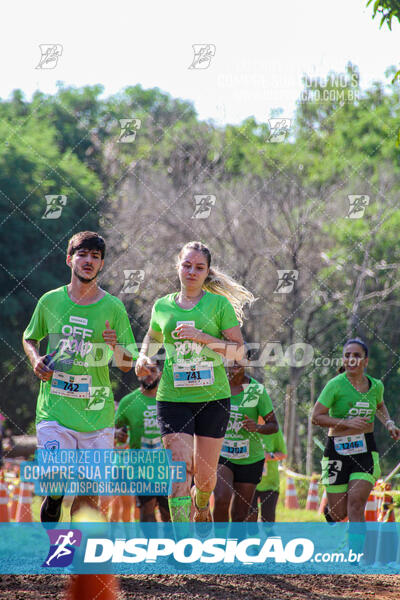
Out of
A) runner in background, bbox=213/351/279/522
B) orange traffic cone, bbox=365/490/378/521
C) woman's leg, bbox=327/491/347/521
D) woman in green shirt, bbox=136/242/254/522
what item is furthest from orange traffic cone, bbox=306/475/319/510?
woman in green shirt, bbox=136/242/254/522

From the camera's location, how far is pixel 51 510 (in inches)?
233

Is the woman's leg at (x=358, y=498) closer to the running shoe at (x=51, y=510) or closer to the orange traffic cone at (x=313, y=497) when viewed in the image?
the running shoe at (x=51, y=510)

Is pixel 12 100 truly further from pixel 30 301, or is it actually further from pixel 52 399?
pixel 52 399

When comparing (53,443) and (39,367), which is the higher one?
(39,367)

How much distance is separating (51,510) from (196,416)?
1229mm

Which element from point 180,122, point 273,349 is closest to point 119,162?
point 180,122

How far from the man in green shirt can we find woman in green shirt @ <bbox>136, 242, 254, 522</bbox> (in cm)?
43

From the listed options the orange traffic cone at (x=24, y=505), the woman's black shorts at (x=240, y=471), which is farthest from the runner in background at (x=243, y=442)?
the orange traffic cone at (x=24, y=505)

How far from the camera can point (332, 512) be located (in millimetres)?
7891

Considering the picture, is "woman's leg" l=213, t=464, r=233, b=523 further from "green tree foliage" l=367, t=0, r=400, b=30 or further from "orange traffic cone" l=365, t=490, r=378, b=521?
"green tree foliage" l=367, t=0, r=400, b=30

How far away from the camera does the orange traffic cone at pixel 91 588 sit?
207 inches

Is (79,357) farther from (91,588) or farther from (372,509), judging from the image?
(372,509)

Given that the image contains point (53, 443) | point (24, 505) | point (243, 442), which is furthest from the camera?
point (24, 505)

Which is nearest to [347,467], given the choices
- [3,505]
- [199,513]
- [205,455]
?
[199,513]
